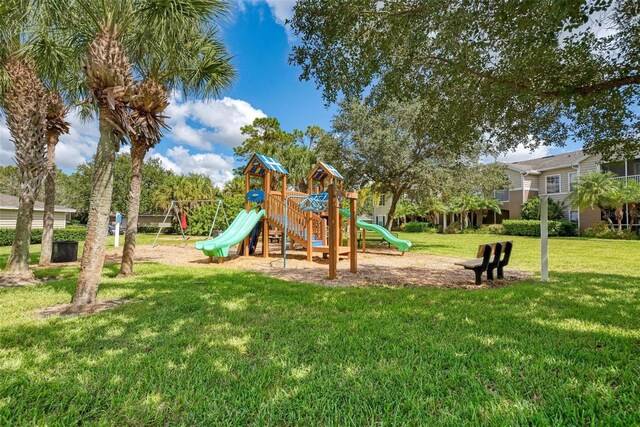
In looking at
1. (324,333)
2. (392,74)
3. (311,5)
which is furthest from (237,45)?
(324,333)

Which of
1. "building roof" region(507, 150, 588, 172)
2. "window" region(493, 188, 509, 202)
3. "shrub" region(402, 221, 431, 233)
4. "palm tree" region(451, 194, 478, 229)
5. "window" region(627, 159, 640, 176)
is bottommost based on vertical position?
"shrub" region(402, 221, 431, 233)

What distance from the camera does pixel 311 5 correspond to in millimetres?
5371

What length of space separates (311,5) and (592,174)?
990 inches

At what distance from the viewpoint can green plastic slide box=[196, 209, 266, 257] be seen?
402 inches

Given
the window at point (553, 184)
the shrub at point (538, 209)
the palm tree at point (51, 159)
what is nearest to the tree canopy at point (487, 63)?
the palm tree at point (51, 159)

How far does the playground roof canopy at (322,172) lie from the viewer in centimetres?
1195

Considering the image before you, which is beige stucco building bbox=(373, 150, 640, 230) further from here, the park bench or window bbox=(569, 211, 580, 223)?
the park bench

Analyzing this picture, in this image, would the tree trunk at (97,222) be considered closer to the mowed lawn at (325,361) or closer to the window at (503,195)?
the mowed lawn at (325,361)

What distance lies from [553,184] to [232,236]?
29.9m

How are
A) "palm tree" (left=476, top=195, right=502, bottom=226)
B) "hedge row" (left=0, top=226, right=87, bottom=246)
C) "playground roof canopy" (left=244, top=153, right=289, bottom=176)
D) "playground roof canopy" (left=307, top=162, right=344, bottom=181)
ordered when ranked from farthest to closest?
"palm tree" (left=476, top=195, right=502, bottom=226) → "hedge row" (left=0, top=226, right=87, bottom=246) → "playground roof canopy" (left=244, top=153, right=289, bottom=176) → "playground roof canopy" (left=307, top=162, right=344, bottom=181)

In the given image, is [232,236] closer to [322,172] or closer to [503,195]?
[322,172]

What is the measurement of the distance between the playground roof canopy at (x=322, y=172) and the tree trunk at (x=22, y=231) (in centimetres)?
819

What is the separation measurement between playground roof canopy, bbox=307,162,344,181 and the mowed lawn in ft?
23.1

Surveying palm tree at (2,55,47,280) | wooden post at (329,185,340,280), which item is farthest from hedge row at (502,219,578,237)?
palm tree at (2,55,47,280)
